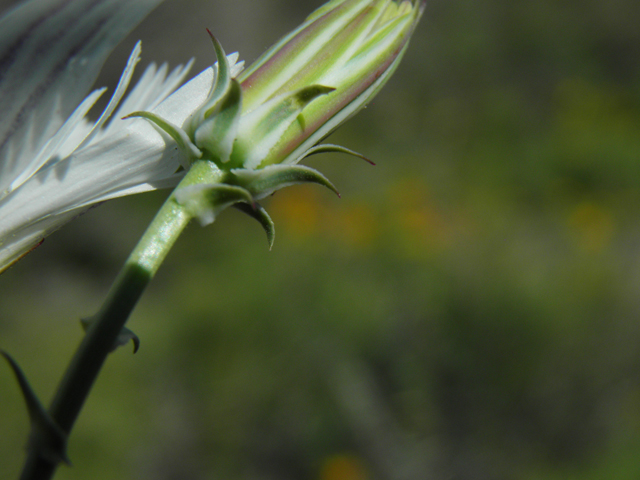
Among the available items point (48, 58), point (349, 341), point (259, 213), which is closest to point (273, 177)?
point (259, 213)

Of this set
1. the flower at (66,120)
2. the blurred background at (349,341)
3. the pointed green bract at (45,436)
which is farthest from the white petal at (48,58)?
the blurred background at (349,341)

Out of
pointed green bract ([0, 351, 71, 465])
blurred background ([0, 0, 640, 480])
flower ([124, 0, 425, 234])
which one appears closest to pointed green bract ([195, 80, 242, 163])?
flower ([124, 0, 425, 234])

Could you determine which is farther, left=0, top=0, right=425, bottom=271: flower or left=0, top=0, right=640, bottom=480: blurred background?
left=0, top=0, right=640, bottom=480: blurred background

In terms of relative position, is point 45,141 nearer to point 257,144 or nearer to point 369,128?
point 257,144

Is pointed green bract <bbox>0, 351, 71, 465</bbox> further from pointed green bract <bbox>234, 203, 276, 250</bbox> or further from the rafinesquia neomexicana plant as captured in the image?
pointed green bract <bbox>234, 203, 276, 250</bbox>

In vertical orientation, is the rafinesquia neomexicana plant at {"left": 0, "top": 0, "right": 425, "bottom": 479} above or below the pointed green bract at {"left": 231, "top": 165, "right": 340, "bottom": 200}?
above

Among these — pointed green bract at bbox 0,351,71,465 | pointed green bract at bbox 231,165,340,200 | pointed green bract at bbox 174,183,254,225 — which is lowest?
pointed green bract at bbox 0,351,71,465
